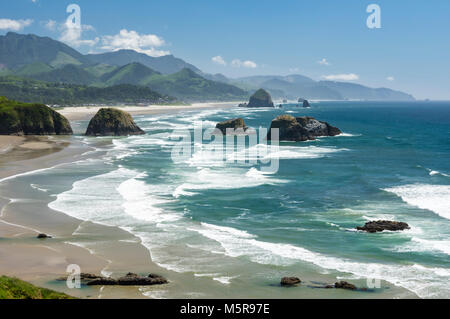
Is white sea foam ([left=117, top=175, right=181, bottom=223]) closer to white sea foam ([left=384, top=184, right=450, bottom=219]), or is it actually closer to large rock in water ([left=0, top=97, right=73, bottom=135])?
white sea foam ([left=384, top=184, right=450, bottom=219])

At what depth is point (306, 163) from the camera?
199 ft

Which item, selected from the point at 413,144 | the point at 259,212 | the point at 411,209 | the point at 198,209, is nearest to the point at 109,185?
the point at 198,209

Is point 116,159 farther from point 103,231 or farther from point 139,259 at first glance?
point 139,259

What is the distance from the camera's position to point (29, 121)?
91.4 m

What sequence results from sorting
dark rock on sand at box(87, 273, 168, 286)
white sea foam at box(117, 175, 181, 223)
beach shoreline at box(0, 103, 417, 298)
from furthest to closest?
1. white sea foam at box(117, 175, 181, 223)
2. dark rock on sand at box(87, 273, 168, 286)
3. beach shoreline at box(0, 103, 417, 298)

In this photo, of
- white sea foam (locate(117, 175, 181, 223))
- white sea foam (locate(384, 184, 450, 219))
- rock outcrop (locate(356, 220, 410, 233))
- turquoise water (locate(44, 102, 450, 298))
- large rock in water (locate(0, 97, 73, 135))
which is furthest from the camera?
large rock in water (locate(0, 97, 73, 135))

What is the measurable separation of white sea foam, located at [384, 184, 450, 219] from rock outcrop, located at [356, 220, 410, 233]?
207 inches

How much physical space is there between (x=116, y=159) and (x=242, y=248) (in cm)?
3910

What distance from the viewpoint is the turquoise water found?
23656 millimetres

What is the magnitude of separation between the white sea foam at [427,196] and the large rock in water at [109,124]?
6490 centimetres

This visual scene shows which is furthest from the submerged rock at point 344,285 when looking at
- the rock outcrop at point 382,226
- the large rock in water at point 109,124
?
the large rock in water at point 109,124

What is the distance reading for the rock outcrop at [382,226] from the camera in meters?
29.5
